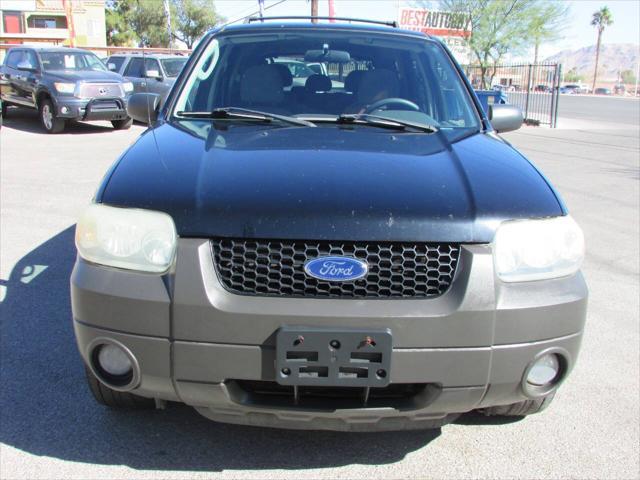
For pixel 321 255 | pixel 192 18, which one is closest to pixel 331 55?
pixel 321 255

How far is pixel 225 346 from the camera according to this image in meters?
2.08

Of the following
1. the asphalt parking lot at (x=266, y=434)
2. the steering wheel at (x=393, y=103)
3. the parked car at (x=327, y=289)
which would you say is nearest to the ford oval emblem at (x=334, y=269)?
the parked car at (x=327, y=289)

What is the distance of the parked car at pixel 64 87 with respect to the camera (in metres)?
13.7

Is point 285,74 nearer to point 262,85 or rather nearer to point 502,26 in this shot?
point 262,85

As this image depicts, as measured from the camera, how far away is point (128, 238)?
7.22ft

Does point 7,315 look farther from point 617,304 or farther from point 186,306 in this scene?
point 617,304

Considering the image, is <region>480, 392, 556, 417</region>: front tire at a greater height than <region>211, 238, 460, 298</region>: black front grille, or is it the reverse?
<region>211, 238, 460, 298</region>: black front grille

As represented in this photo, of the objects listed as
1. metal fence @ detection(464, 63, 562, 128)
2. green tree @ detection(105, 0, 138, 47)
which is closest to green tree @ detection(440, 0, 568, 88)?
metal fence @ detection(464, 63, 562, 128)

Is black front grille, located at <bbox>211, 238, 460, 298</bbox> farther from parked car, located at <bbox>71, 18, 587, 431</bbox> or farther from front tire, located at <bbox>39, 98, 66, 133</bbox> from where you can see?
front tire, located at <bbox>39, 98, 66, 133</bbox>

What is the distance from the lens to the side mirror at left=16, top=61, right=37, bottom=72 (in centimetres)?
1436

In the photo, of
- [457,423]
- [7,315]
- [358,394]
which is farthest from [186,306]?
[7,315]

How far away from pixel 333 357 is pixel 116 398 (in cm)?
111

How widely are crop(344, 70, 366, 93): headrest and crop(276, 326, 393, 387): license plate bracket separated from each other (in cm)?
187

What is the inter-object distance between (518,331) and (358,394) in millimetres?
586
